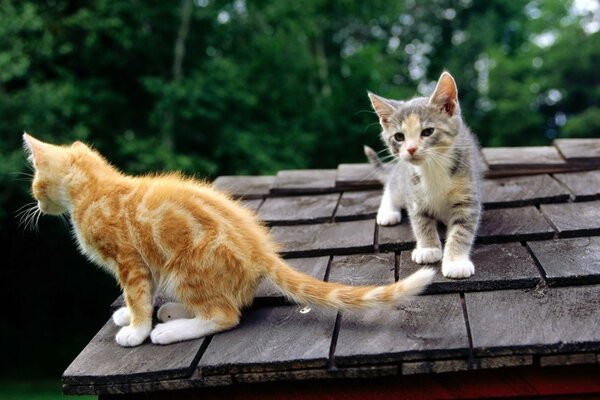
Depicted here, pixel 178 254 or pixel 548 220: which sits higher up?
pixel 178 254

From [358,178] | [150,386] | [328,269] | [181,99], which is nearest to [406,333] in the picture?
[328,269]

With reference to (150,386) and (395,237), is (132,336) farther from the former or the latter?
(395,237)

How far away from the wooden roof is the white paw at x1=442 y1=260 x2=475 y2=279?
35mm

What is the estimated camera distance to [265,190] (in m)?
3.33

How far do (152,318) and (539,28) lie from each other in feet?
55.4

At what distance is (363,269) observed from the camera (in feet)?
7.43

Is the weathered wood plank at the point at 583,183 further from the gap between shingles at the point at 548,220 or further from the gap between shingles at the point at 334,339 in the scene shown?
the gap between shingles at the point at 334,339

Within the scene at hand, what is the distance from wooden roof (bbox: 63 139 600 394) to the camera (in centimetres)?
167

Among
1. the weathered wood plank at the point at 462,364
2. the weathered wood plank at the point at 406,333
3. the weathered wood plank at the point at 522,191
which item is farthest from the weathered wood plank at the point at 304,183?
the weathered wood plank at the point at 462,364

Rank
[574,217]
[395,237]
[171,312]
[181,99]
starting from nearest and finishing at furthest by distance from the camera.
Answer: [171,312] → [574,217] → [395,237] → [181,99]

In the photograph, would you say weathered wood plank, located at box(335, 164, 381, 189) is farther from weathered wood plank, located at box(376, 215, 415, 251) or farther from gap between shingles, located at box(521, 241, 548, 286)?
gap between shingles, located at box(521, 241, 548, 286)

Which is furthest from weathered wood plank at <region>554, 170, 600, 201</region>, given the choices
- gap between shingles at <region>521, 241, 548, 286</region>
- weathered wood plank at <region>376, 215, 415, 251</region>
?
weathered wood plank at <region>376, 215, 415, 251</region>

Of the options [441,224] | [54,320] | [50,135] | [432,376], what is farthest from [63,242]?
[432,376]

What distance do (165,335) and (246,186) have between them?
156 centimetres
